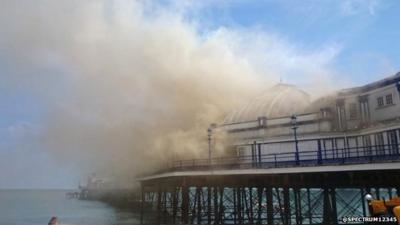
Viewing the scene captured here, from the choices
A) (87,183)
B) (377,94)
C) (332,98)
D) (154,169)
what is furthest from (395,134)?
(87,183)

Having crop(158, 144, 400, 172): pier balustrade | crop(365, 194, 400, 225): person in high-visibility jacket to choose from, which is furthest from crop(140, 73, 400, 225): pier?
crop(365, 194, 400, 225): person in high-visibility jacket

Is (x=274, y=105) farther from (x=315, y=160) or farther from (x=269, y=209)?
(x=315, y=160)

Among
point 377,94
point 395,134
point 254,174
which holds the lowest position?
point 254,174

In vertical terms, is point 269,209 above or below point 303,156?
below

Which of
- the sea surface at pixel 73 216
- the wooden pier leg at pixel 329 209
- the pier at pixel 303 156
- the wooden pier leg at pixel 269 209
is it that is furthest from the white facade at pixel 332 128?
the sea surface at pixel 73 216

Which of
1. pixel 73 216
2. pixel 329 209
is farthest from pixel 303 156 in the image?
pixel 73 216

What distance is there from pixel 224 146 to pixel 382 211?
28.5 metres

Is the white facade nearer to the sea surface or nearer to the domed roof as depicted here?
the domed roof

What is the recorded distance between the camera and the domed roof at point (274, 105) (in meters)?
47.2

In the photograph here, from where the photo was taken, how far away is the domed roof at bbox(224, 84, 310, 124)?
47188 millimetres

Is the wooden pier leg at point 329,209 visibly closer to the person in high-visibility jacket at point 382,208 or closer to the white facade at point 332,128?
the white facade at point 332,128

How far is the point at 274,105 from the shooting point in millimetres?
49500

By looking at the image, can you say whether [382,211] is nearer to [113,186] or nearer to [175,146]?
[175,146]

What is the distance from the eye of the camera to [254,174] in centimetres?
2916
